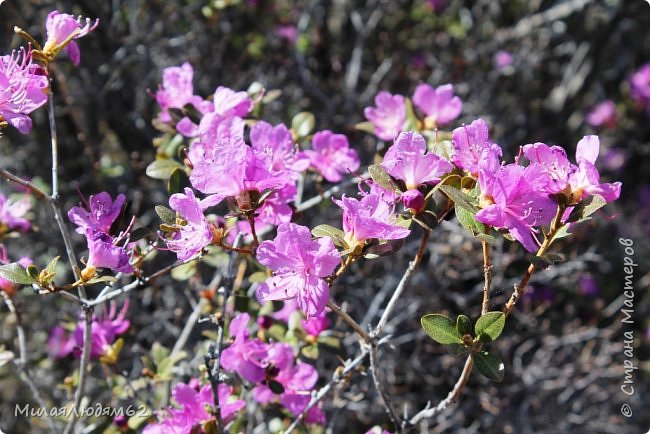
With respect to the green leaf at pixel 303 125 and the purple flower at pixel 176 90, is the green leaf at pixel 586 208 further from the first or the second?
the purple flower at pixel 176 90

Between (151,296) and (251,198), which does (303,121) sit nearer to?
(251,198)

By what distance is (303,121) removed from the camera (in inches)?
78.9

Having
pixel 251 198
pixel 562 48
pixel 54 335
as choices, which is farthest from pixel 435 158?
pixel 562 48

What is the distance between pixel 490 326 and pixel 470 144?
388mm

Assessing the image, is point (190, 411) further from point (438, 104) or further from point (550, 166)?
point (438, 104)

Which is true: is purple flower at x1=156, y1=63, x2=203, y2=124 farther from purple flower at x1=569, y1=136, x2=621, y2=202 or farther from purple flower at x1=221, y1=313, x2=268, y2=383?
purple flower at x1=569, y1=136, x2=621, y2=202

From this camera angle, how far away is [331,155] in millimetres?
1896

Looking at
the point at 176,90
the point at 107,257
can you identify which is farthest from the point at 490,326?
the point at 176,90

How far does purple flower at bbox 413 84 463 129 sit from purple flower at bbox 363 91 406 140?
56mm

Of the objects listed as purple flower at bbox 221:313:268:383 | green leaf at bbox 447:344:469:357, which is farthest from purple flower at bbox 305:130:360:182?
green leaf at bbox 447:344:469:357

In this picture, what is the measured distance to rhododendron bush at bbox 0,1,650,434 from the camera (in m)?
1.29

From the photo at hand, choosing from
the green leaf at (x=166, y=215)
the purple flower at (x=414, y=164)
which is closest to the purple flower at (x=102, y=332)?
the green leaf at (x=166, y=215)

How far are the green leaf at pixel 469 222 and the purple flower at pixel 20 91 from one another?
0.93m

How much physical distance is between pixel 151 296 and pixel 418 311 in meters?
1.26
